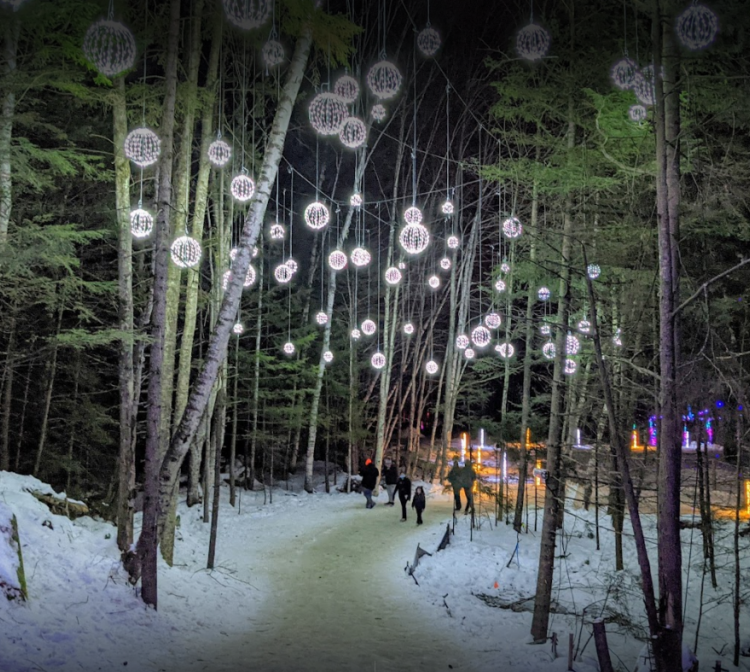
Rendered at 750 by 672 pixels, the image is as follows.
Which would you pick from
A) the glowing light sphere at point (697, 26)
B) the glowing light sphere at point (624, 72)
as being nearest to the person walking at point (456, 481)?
the glowing light sphere at point (624, 72)

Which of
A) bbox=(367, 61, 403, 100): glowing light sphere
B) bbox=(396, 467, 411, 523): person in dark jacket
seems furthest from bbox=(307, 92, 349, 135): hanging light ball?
bbox=(396, 467, 411, 523): person in dark jacket

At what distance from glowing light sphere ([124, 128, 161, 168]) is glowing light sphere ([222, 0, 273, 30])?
2.48 metres

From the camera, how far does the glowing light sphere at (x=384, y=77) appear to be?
25.7 ft

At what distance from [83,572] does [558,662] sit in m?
6.51

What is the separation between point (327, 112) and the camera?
752cm

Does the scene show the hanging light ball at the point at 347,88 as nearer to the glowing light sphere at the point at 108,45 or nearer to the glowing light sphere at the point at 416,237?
the glowing light sphere at the point at 416,237

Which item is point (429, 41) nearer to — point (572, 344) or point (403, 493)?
point (572, 344)

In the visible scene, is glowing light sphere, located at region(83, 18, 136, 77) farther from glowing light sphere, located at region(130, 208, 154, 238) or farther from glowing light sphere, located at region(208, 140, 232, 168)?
glowing light sphere, located at region(208, 140, 232, 168)

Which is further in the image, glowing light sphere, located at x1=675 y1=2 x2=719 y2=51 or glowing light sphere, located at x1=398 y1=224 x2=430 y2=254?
glowing light sphere, located at x1=398 y1=224 x2=430 y2=254

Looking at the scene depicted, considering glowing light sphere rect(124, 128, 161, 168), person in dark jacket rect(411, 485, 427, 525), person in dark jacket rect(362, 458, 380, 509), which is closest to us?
glowing light sphere rect(124, 128, 161, 168)

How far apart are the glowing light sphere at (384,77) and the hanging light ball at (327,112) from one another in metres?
0.72

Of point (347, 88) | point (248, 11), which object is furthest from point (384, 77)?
point (248, 11)

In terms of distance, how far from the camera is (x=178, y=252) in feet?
27.6

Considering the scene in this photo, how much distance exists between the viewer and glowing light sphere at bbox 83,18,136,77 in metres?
5.95
